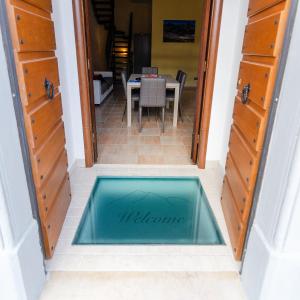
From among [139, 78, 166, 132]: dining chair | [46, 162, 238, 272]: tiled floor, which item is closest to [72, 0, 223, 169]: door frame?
[46, 162, 238, 272]: tiled floor

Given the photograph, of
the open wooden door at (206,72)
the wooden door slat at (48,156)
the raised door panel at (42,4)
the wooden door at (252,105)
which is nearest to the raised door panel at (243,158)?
the wooden door at (252,105)

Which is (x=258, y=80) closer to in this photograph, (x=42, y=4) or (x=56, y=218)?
(x=42, y=4)

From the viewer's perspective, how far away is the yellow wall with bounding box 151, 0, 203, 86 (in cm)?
757

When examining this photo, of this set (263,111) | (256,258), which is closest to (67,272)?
(256,258)

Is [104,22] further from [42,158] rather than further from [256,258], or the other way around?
[256,258]

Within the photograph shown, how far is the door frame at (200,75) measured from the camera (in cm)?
234

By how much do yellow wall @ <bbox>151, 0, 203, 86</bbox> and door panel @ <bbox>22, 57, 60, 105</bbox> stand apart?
6.82 meters

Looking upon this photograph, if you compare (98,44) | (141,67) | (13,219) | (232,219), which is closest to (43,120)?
(13,219)

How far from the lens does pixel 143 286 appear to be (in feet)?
4.84

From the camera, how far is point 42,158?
4.88 ft

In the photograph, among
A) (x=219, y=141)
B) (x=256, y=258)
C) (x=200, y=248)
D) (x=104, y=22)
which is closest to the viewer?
(x=256, y=258)

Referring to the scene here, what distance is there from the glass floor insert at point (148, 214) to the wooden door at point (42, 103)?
1.01ft

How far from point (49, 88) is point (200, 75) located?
62.1 inches

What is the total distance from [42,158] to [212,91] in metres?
1.77
